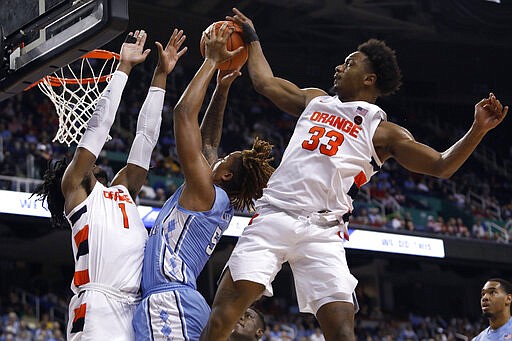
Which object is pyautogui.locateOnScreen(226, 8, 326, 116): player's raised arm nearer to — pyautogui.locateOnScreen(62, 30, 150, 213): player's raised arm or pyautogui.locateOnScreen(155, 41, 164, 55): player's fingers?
pyautogui.locateOnScreen(155, 41, 164, 55): player's fingers

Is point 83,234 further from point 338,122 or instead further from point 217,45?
point 338,122

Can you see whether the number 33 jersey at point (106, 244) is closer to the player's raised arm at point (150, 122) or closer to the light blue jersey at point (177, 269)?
the light blue jersey at point (177, 269)

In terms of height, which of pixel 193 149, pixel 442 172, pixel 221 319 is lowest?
pixel 221 319

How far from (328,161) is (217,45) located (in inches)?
33.8

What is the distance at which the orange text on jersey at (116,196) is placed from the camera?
4641 mm

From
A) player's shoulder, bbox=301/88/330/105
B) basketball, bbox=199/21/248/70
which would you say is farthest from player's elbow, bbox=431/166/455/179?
basketball, bbox=199/21/248/70

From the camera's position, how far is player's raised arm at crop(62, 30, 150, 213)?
4.50m

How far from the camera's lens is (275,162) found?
1748 centimetres

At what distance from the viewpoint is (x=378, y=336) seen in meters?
17.8

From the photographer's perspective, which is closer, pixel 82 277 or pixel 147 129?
pixel 82 277

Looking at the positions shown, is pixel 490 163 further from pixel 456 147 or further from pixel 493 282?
pixel 456 147

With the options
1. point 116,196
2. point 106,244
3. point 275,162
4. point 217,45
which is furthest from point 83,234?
point 275,162

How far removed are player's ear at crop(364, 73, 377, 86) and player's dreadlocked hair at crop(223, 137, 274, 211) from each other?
608 mm

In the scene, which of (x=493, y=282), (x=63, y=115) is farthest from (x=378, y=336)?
(x=63, y=115)
